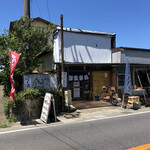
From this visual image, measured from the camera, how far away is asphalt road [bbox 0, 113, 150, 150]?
15.0 ft

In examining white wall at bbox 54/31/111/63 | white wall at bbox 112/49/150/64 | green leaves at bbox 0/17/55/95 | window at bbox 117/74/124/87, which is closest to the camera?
green leaves at bbox 0/17/55/95

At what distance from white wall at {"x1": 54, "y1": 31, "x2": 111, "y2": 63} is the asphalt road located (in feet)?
25.1

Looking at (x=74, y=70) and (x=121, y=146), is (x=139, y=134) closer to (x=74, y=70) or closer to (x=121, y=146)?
(x=121, y=146)

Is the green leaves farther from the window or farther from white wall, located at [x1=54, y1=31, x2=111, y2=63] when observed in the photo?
the window

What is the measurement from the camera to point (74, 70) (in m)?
12.2

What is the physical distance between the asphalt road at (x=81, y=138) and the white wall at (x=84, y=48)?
25.1 ft

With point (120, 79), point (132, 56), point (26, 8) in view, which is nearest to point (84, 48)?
point (120, 79)

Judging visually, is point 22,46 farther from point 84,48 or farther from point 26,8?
point 84,48

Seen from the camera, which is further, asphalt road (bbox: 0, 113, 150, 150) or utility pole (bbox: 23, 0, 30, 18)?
utility pole (bbox: 23, 0, 30, 18)

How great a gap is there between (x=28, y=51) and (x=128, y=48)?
363 inches

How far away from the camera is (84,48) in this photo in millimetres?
14016

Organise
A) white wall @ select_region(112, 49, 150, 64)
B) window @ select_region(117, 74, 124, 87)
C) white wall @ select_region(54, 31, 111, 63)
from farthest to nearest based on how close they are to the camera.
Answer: white wall @ select_region(112, 49, 150, 64), white wall @ select_region(54, 31, 111, 63), window @ select_region(117, 74, 124, 87)

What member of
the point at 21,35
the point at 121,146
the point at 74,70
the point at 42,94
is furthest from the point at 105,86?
the point at 121,146

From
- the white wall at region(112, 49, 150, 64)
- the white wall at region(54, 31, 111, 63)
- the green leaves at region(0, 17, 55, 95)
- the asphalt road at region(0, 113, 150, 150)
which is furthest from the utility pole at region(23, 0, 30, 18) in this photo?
the asphalt road at region(0, 113, 150, 150)
